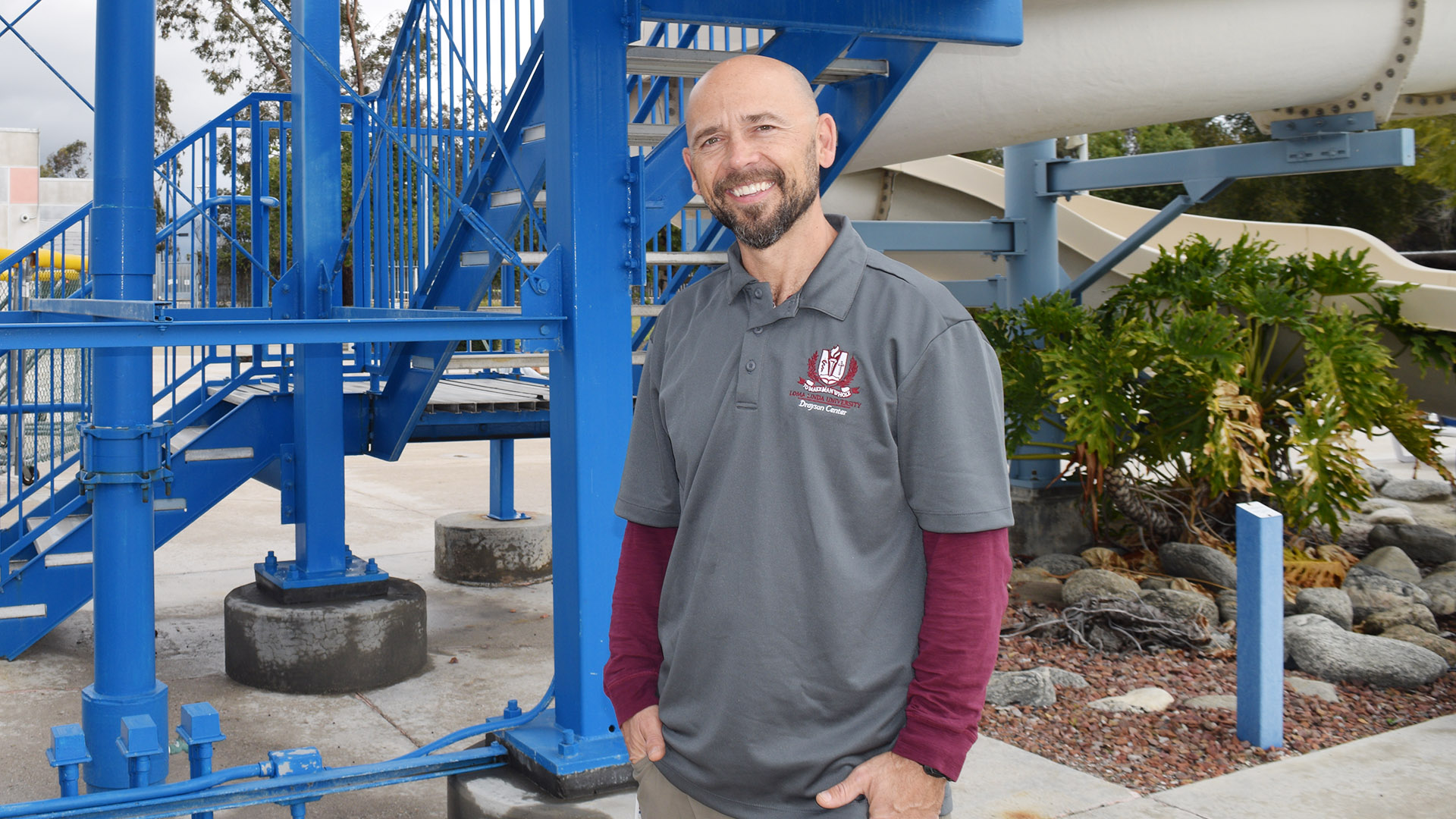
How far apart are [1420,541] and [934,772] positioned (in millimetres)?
8415

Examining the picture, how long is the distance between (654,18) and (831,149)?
2.18 m

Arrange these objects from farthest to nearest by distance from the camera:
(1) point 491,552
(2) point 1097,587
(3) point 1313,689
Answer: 1. (1) point 491,552
2. (2) point 1097,587
3. (3) point 1313,689

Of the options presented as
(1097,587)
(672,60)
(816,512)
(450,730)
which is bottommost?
(450,730)

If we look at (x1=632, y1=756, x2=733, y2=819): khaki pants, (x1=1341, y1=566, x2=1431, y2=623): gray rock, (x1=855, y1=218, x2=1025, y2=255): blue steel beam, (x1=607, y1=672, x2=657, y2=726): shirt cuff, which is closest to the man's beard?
(x1=607, y1=672, x2=657, y2=726): shirt cuff

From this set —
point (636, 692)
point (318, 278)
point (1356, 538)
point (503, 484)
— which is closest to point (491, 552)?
point (503, 484)

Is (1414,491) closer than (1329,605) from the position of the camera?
No

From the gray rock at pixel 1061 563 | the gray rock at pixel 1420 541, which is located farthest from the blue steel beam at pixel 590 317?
the gray rock at pixel 1420 541

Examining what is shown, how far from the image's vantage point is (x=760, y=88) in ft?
6.15

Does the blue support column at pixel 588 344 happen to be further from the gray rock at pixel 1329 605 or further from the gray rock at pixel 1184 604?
the gray rock at pixel 1329 605

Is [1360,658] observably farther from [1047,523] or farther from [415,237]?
[415,237]

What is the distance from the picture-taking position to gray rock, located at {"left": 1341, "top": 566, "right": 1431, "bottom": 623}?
7.05m

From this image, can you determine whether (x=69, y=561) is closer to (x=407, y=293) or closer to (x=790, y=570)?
(x=407, y=293)

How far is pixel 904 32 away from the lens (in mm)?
4062

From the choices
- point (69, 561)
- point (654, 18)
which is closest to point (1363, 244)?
point (654, 18)
